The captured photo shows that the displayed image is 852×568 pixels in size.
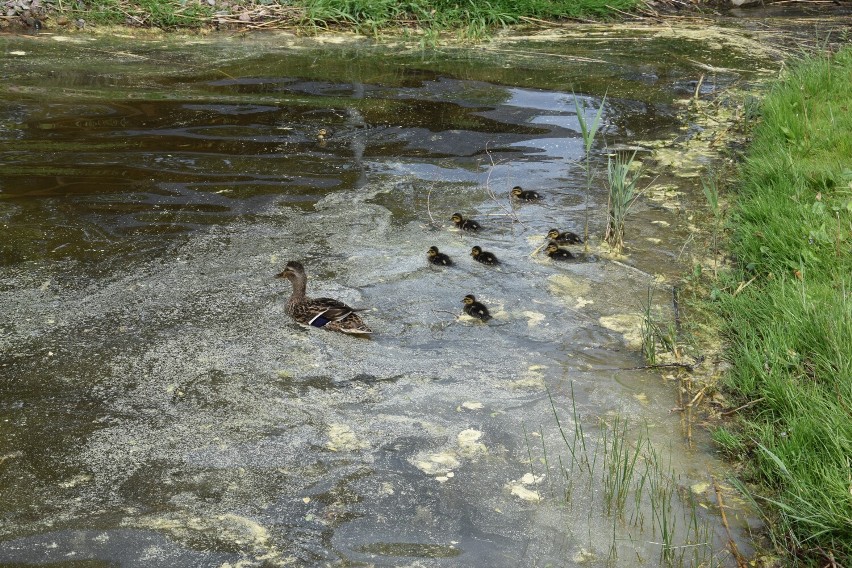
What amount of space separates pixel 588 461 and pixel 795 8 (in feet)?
39.7

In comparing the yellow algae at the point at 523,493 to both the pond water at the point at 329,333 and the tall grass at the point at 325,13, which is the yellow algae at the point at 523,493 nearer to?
the pond water at the point at 329,333

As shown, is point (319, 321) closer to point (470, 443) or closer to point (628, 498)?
point (470, 443)

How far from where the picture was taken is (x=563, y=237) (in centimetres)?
650

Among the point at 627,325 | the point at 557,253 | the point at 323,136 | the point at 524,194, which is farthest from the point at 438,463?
the point at 323,136

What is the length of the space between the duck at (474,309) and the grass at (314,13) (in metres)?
7.52

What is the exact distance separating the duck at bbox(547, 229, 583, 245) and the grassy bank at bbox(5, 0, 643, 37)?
6546mm

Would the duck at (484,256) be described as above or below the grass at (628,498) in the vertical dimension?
above

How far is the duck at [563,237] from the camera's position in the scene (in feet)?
21.3

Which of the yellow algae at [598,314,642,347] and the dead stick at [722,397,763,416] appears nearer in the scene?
the dead stick at [722,397,763,416]

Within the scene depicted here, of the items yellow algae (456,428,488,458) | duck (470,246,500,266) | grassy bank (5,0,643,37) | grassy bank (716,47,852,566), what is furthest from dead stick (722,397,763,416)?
grassy bank (5,0,643,37)

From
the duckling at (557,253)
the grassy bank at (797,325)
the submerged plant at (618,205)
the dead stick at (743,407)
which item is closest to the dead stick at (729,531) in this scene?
the grassy bank at (797,325)

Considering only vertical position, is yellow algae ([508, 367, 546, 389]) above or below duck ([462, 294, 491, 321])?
below

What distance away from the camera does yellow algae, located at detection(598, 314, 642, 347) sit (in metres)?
5.38

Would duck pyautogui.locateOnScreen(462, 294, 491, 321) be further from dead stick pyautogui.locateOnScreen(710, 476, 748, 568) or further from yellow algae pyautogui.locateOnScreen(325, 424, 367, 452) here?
dead stick pyautogui.locateOnScreen(710, 476, 748, 568)
